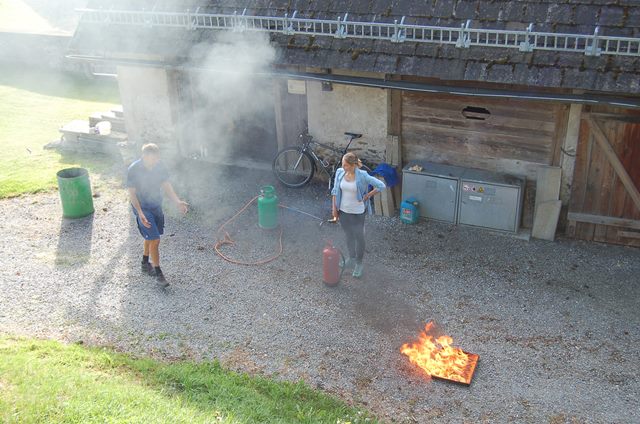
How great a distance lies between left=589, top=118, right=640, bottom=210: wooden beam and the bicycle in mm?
3790

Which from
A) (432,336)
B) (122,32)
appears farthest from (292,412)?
(122,32)

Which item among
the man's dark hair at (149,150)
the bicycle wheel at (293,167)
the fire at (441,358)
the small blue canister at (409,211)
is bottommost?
the fire at (441,358)

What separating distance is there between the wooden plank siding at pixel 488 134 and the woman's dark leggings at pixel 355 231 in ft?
7.85

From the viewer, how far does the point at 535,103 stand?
29.3 feet

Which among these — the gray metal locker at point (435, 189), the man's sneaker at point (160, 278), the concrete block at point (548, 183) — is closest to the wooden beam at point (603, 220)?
the concrete block at point (548, 183)

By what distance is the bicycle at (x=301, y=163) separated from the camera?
10906 mm

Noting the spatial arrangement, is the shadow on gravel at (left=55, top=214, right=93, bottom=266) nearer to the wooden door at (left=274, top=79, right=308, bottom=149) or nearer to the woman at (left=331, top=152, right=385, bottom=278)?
the wooden door at (left=274, top=79, right=308, bottom=149)

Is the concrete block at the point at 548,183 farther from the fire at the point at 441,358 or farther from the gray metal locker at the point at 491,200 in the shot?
the fire at the point at 441,358

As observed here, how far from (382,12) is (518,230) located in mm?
3816

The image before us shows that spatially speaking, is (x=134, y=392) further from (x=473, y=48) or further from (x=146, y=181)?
(x=473, y=48)

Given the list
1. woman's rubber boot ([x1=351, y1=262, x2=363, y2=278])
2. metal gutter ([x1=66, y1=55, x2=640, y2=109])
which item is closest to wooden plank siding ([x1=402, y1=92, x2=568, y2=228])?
metal gutter ([x1=66, y1=55, x2=640, y2=109])

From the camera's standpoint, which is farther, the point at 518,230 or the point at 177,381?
the point at 518,230

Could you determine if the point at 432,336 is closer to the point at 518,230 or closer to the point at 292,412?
the point at 292,412

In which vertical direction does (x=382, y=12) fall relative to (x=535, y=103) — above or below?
above
